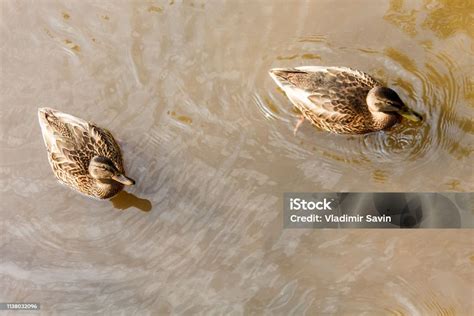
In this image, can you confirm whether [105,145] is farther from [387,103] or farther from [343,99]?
[387,103]

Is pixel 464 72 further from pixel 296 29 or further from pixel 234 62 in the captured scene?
pixel 234 62

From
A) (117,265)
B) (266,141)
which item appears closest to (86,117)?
(117,265)

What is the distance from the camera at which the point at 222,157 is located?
2.93m

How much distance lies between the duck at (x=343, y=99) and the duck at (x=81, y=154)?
3.75 ft

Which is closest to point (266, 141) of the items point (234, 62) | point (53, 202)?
point (234, 62)

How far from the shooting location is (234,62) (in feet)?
9.62

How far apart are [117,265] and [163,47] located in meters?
1.47

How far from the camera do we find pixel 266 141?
290 cm

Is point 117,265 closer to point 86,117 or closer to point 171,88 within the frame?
point 86,117

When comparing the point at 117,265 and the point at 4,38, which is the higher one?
the point at 4,38

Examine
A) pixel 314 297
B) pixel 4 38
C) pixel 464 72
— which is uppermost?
pixel 464 72

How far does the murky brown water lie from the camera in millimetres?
2842
